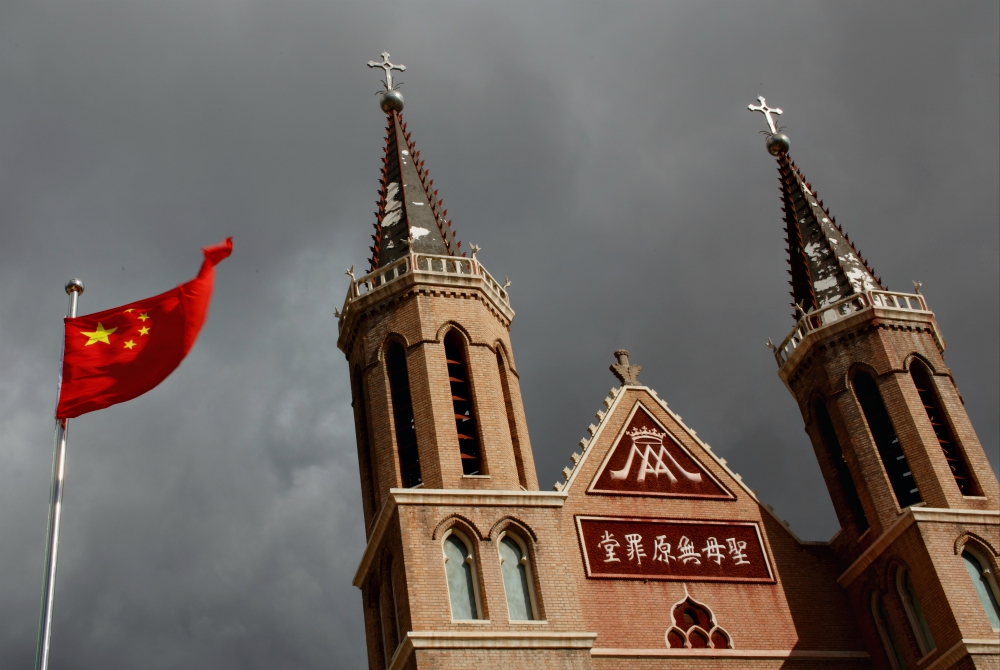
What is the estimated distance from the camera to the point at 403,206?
107 feet

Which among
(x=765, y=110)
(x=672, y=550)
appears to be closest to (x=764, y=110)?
(x=765, y=110)

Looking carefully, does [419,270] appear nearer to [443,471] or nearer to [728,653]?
[443,471]

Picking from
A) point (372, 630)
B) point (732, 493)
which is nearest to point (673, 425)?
point (732, 493)

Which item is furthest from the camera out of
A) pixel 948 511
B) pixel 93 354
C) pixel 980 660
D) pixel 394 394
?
pixel 394 394

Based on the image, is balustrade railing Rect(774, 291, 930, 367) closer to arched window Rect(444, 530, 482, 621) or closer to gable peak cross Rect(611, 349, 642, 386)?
gable peak cross Rect(611, 349, 642, 386)

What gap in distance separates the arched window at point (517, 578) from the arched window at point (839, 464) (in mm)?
8789

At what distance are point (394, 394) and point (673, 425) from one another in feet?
22.5

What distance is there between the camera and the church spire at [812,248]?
3231 cm

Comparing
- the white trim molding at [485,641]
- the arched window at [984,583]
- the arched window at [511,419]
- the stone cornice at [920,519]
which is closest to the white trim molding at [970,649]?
the arched window at [984,583]

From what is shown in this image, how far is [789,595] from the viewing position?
1079 inches

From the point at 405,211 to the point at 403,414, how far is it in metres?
6.45

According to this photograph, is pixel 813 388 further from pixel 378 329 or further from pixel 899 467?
pixel 378 329

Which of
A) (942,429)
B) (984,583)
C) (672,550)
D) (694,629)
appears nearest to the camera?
(694,629)

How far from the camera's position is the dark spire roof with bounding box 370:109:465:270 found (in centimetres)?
3144
